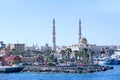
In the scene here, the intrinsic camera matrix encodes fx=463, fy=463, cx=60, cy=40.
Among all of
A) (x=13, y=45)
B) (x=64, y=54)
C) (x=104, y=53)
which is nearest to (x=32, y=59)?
(x=64, y=54)

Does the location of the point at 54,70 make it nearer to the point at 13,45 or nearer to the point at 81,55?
the point at 81,55

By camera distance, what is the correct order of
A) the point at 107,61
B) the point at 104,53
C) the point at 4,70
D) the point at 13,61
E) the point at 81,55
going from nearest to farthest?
the point at 4,70
the point at 13,61
the point at 81,55
the point at 107,61
the point at 104,53

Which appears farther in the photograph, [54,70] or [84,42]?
[84,42]

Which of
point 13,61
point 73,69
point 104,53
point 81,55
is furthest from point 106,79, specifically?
point 104,53

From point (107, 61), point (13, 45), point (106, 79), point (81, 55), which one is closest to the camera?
point (106, 79)

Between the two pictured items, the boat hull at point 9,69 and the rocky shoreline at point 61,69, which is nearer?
the rocky shoreline at point 61,69

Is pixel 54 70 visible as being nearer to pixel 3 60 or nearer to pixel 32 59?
pixel 3 60

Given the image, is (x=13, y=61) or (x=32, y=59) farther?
(x=32, y=59)

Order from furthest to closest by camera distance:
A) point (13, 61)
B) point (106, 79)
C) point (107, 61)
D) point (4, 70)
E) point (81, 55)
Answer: point (107, 61)
point (81, 55)
point (13, 61)
point (4, 70)
point (106, 79)

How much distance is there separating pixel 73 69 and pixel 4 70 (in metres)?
8.54

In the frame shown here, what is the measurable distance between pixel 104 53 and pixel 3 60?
6544 centimetres

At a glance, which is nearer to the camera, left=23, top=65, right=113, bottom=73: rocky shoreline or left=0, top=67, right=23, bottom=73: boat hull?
left=23, top=65, right=113, bottom=73: rocky shoreline

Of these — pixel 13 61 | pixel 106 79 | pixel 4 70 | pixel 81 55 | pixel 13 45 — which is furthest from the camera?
pixel 13 45

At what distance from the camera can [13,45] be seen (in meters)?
118
